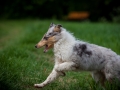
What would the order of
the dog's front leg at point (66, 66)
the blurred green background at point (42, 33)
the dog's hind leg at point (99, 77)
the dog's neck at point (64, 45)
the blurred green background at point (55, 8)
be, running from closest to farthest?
the dog's front leg at point (66, 66)
the dog's neck at point (64, 45)
the dog's hind leg at point (99, 77)
the blurred green background at point (42, 33)
the blurred green background at point (55, 8)

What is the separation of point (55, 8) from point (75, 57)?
18989 millimetres

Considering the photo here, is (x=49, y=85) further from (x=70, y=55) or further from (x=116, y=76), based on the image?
(x=116, y=76)

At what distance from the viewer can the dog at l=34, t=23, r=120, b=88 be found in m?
5.87

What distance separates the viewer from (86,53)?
593cm

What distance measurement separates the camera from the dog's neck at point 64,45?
597cm

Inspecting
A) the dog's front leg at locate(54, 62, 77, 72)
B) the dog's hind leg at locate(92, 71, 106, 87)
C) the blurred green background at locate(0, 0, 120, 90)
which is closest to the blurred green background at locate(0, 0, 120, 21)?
the blurred green background at locate(0, 0, 120, 90)

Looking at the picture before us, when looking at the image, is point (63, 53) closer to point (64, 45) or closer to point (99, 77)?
point (64, 45)

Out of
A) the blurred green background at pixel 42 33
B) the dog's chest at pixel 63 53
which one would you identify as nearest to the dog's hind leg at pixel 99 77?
the blurred green background at pixel 42 33

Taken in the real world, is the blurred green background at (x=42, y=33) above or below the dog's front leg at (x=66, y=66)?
below

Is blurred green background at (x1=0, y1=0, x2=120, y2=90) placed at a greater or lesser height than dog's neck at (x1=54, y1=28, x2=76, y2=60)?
lesser

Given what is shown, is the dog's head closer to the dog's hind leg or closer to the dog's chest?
the dog's chest

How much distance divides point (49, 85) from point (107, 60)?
123 centimetres

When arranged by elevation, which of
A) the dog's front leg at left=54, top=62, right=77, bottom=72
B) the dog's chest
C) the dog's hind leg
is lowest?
the dog's hind leg

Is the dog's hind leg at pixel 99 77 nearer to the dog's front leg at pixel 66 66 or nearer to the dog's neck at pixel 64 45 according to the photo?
the dog's front leg at pixel 66 66
